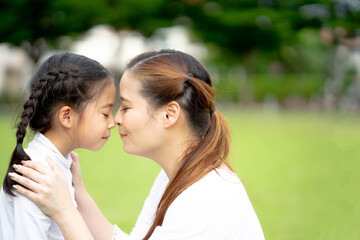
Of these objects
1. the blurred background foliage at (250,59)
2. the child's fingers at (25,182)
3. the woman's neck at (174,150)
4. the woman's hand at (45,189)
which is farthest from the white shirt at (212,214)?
the blurred background foliage at (250,59)

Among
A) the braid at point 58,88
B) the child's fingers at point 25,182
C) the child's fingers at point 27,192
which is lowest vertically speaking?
the child's fingers at point 27,192

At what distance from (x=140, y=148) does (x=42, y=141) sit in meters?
0.39

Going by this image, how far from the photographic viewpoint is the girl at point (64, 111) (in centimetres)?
173

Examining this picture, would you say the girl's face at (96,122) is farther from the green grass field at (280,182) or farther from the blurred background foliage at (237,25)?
the blurred background foliage at (237,25)

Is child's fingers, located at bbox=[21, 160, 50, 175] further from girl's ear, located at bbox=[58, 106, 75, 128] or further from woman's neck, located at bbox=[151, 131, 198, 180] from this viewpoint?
woman's neck, located at bbox=[151, 131, 198, 180]

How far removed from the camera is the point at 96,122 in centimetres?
182

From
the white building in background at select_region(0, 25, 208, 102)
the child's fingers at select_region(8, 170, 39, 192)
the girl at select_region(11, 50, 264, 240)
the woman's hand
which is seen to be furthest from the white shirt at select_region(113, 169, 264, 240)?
the white building in background at select_region(0, 25, 208, 102)

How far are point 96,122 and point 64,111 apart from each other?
136mm

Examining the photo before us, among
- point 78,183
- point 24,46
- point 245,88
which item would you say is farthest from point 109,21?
point 78,183

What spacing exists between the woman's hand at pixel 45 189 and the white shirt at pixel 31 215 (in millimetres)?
36

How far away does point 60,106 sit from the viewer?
1793 millimetres

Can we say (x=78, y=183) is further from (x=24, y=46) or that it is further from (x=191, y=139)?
(x=24, y=46)

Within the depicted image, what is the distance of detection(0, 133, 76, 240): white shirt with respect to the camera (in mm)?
1545

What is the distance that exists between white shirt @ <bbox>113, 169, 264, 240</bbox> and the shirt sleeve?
0.41 meters
